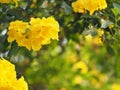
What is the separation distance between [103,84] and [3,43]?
2.32 meters

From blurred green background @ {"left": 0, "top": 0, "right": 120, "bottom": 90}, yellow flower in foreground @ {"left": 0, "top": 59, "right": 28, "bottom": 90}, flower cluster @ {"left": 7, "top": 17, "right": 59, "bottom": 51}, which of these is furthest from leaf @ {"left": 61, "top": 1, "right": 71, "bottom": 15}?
yellow flower in foreground @ {"left": 0, "top": 59, "right": 28, "bottom": 90}

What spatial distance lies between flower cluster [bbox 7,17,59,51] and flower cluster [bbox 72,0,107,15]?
0.14 m

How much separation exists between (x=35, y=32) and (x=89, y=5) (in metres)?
0.22

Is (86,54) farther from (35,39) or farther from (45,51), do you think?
(35,39)

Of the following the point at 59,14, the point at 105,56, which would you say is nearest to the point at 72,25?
the point at 59,14

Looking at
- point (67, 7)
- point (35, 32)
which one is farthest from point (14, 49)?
point (67, 7)

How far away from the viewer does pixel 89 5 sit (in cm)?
152

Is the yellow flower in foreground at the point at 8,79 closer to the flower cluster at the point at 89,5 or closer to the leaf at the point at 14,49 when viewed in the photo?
the leaf at the point at 14,49

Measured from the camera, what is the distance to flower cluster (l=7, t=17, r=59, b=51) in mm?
1414

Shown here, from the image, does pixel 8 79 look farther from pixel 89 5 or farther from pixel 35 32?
pixel 89 5

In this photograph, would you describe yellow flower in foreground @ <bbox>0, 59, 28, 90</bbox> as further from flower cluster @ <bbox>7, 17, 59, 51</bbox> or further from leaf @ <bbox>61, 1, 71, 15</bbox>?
leaf @ <bbox>61, 1, 71, 15</bbox>

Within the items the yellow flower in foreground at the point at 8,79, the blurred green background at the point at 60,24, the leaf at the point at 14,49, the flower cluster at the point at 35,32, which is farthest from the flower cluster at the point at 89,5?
the yellow flower in foreground at the point at 8,79

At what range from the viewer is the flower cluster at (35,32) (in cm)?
141

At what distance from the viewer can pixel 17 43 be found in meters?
1.49
